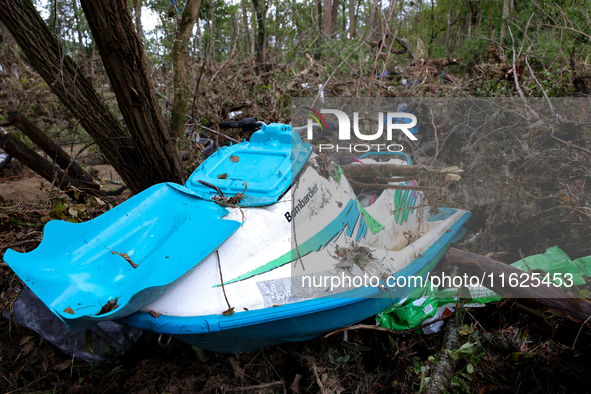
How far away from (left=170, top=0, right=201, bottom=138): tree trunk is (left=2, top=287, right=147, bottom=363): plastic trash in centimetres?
162

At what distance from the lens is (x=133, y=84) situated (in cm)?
243

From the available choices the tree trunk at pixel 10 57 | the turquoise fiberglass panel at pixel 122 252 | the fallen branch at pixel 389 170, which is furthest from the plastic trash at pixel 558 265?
the tree trunk at pixel 10 57

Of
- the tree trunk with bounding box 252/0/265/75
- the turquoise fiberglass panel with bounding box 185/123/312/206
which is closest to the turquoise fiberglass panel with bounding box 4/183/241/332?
the turquoise fiberglass panel with bounding box 185/123/312/206

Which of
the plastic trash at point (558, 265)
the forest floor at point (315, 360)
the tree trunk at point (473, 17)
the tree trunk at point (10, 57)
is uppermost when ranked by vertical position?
the tree trunk at point (473, 17)

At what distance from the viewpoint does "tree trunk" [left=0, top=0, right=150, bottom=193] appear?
2275mm

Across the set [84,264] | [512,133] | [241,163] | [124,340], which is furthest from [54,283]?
[512,133]

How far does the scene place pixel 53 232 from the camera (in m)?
1.79

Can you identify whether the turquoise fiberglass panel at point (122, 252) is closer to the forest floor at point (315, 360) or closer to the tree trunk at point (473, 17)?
the forest floor at point (315, 360)

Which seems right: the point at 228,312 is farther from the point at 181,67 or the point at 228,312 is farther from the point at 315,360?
the point at 181,67

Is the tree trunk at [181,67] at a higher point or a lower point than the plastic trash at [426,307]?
higher

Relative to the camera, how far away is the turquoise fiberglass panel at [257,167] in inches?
81.0

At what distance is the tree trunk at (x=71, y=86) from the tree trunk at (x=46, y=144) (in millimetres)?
446

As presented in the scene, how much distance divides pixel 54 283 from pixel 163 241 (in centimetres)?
49

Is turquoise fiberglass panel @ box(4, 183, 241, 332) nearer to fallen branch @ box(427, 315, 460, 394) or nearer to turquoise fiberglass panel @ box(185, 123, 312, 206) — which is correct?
turquoise fiberglass panel @ box(185, 123, 312, 206)
